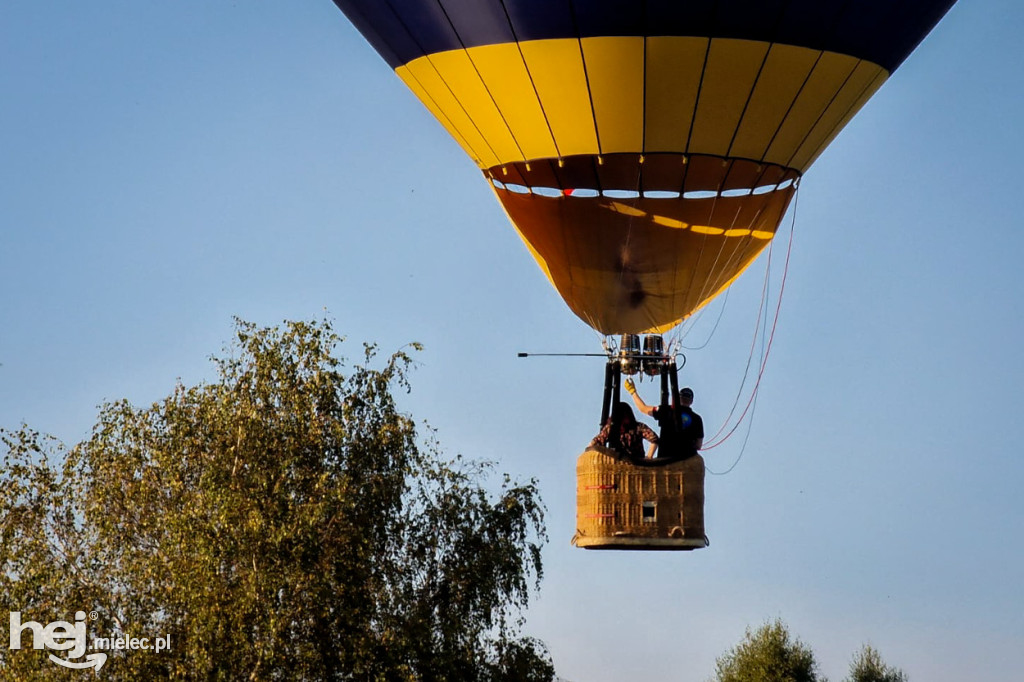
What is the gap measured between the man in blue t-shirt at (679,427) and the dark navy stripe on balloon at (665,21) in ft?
8.58

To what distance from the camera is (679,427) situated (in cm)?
1412

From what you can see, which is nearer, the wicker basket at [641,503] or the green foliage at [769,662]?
the wicker basket at [641,503]

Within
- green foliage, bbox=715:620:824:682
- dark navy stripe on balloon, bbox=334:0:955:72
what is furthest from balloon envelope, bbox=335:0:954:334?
green foliage, bbox=715:620:824:682

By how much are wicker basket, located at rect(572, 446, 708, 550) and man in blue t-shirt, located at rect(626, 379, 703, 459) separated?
133 mm

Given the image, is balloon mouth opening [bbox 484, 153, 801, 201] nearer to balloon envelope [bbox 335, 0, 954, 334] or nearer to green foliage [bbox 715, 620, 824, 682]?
balloon envelope [bbox 335, 0, 954, 334]

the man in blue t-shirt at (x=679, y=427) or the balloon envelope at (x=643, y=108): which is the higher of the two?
the balloon envelope at (x=643, y=108)

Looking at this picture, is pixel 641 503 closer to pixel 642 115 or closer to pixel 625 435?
pixel 625 435

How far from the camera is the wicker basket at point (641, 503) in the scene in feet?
45.5

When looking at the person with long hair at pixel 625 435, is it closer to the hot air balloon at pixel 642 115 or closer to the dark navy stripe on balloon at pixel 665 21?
the hot air balloon at pixel 642 115

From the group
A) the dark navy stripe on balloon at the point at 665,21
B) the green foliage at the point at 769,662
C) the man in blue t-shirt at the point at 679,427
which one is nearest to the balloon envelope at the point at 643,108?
the dark navy stripe on balloon at the point at 665,21

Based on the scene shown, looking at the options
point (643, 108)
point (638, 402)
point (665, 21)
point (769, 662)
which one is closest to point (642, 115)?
point (643, 108)

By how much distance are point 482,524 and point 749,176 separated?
660 centimetres

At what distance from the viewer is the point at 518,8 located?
552 inches

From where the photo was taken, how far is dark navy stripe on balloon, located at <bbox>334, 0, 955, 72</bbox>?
45.5ft
